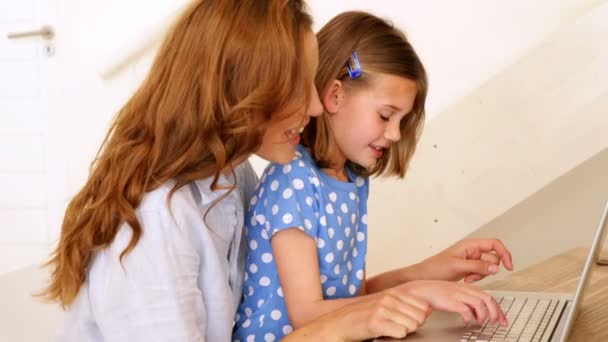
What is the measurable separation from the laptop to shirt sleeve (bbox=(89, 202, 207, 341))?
11.3 inches

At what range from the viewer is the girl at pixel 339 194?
1370mm

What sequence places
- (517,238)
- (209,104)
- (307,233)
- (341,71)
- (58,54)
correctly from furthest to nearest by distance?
(58,54), (517,238), (341,71), (307,233), (209,104)

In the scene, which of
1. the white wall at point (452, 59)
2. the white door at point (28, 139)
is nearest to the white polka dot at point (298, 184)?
the white wall at point (452, 59)

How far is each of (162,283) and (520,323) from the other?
48cm

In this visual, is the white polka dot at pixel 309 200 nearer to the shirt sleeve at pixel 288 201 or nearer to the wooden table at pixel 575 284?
the shirt sleeve at pixel 288 201

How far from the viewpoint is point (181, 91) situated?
4.00ft

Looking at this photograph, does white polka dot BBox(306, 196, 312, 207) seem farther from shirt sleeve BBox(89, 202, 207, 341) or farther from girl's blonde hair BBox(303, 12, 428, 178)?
shirt sleeve BBox(89, 202, 207, 341)

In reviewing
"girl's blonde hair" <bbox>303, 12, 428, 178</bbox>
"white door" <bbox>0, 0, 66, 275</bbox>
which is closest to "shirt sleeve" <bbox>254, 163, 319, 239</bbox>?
"girl's blonde hair" <bbox>303, 12, 428, 178</bbox>

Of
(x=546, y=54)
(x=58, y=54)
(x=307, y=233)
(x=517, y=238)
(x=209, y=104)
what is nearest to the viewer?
(x=209, y=104)

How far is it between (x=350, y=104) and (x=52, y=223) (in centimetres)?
211

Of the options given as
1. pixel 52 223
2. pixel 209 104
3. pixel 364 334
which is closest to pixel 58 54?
pixel 52 223

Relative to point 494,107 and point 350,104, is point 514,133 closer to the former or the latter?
point 494,107

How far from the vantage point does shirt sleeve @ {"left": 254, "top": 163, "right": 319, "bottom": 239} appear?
137cm

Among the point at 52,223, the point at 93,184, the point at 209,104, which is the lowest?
the point at 52,223
